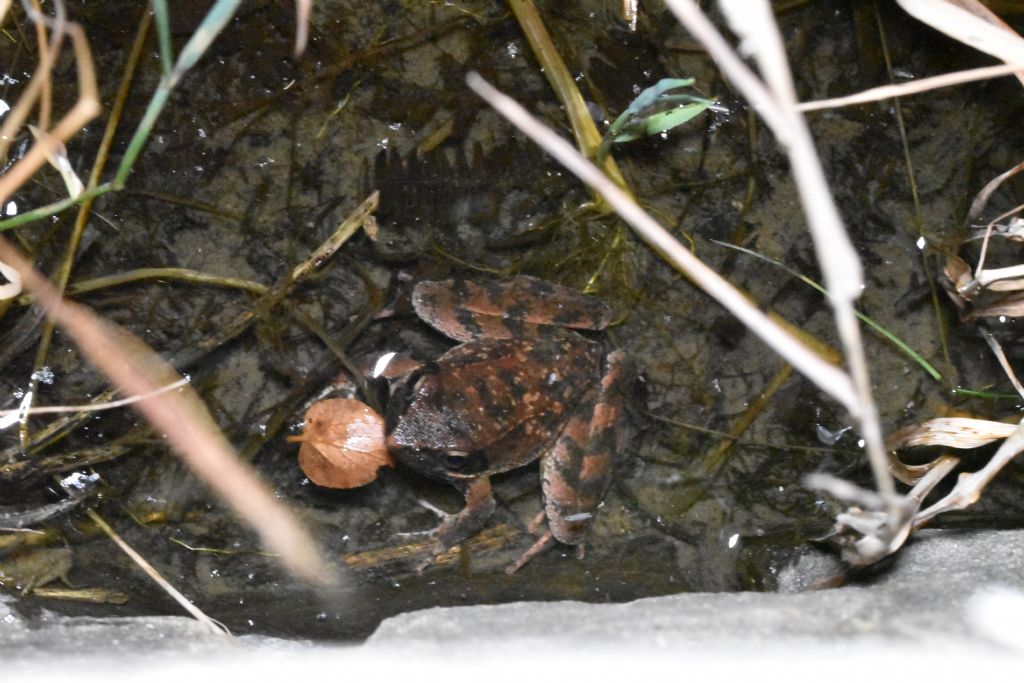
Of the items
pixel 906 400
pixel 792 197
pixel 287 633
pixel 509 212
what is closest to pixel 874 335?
pixel 906 400

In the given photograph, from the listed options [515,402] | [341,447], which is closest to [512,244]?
[515,402]

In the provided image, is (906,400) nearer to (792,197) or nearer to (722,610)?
(792,197)

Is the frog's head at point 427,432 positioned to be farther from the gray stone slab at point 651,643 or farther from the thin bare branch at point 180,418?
the gray stone slab at point 651,643

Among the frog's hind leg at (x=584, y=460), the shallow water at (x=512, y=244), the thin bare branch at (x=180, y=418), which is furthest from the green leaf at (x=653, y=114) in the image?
the thin bare branch at (x=180, y=418)

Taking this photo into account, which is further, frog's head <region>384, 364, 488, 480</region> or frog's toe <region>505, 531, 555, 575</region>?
frog's toe <region>505, 531, 555, 575</region>

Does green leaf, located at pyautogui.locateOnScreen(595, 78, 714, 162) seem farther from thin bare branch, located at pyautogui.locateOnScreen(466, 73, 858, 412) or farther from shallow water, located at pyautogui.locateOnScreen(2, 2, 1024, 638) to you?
thin bare branch, located at pyautogui.locateOnScreen(466, 73, 858, 412)

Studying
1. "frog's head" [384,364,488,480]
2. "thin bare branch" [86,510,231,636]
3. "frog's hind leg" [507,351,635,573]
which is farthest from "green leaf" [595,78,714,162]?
"thin bare branch" [86,510,231,636]

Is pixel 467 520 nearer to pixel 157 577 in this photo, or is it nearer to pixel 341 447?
pixel 341 447
